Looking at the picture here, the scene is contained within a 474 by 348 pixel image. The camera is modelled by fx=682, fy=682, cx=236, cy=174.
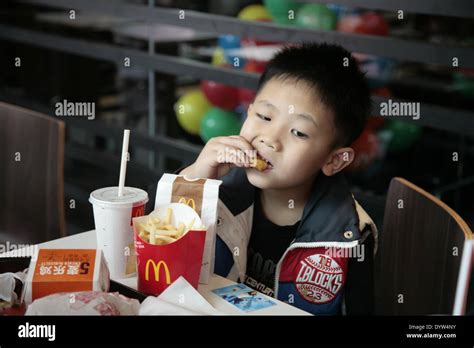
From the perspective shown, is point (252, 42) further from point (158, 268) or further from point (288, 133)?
point (158, 268)

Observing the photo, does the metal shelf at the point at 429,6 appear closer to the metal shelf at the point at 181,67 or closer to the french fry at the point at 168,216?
the metal shelf at the point at 181,67

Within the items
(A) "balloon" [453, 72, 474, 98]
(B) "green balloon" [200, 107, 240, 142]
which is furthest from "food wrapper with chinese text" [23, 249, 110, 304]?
(A) "balloon" [453, 72, 474, 98]

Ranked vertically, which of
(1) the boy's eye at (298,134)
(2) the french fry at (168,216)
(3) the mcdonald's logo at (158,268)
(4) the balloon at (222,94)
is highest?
(4) the balloon at (222,94)

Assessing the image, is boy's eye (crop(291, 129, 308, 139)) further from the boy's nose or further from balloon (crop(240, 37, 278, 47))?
balloon (crop(240, 37, 278, 47))

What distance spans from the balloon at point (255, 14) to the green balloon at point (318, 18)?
192 millimetres

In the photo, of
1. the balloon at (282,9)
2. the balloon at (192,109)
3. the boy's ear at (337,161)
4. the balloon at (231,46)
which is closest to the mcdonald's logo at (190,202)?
the boy's ear at (337,161)

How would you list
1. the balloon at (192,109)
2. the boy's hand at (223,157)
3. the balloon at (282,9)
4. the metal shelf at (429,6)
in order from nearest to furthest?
1. the boy's hand at (223,157)
2. the metal shelf at (429,6)
3. the balloon at (282,9)
4. the balloon at (192,109)

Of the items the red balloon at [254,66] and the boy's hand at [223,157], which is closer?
the boy's hand at [223,157]

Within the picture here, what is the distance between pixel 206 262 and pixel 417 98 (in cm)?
175

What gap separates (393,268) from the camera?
1171mm

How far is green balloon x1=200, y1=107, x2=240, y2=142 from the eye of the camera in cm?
236

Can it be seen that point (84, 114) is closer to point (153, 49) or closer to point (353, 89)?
point (153, 49)

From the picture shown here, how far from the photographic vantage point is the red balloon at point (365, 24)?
197cm

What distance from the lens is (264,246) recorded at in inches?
45.9
